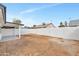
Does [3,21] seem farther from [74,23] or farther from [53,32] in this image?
[74,23]

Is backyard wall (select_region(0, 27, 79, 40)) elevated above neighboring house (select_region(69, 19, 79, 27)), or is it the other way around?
neighboring house (select_region(69, 19, 79, 27))

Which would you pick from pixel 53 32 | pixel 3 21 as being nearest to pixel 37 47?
pixel 53 32

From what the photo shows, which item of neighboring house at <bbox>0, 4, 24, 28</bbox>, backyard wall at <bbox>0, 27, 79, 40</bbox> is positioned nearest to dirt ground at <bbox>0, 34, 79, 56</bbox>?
backyard wall at <bbox>0, 27, 79, 40</bbox>

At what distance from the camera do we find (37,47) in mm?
A: 1993

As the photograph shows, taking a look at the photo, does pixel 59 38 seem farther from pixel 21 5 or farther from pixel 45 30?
pixel 21 5

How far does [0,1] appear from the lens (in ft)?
6.55

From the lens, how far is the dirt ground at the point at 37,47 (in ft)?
6.52

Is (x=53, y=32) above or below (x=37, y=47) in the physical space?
above

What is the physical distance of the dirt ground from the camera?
1.99m

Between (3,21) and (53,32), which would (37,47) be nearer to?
(53,32)

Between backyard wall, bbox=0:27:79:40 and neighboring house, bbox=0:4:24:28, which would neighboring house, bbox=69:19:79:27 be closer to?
backyard wall, bbox=0:27:79:40

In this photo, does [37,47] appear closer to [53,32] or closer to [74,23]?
[53,32]

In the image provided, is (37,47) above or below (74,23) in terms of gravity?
below

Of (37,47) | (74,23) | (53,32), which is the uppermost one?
(74,23)
